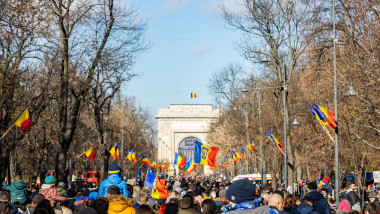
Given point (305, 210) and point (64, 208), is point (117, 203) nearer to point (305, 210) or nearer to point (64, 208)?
point (305, 210)

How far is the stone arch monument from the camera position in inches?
4237

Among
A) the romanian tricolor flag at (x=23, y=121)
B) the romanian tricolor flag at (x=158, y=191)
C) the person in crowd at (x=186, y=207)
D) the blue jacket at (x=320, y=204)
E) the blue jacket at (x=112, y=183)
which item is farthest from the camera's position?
the romanian tricolor flag at (x=23, y=121)

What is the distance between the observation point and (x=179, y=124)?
109312 millimetres

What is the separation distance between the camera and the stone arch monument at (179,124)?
107625 millimetres

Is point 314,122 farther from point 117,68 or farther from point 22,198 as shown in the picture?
point 22,198

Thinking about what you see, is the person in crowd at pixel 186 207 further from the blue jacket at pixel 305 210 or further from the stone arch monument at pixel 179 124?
the stone arch monument at pixel 179 124

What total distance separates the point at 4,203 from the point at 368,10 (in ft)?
39.9

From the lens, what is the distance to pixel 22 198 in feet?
45.6

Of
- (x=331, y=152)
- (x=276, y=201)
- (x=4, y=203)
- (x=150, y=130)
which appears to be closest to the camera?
(x=276, y=201)

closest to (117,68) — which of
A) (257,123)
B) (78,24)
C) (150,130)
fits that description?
(78,24)

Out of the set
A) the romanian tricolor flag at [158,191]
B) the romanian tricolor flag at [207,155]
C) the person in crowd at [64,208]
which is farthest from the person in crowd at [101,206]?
the romanian tricolor flag at [207,155]

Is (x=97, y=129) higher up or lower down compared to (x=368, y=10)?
lower down

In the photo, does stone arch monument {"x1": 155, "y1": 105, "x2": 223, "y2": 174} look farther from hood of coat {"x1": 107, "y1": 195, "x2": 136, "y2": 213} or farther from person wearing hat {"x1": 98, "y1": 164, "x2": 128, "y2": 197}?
hood of coat {"x1": 107, "y1": 195, "x2": 136, "y2": 213}

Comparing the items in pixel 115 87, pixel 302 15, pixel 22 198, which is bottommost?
pixel 22 198
